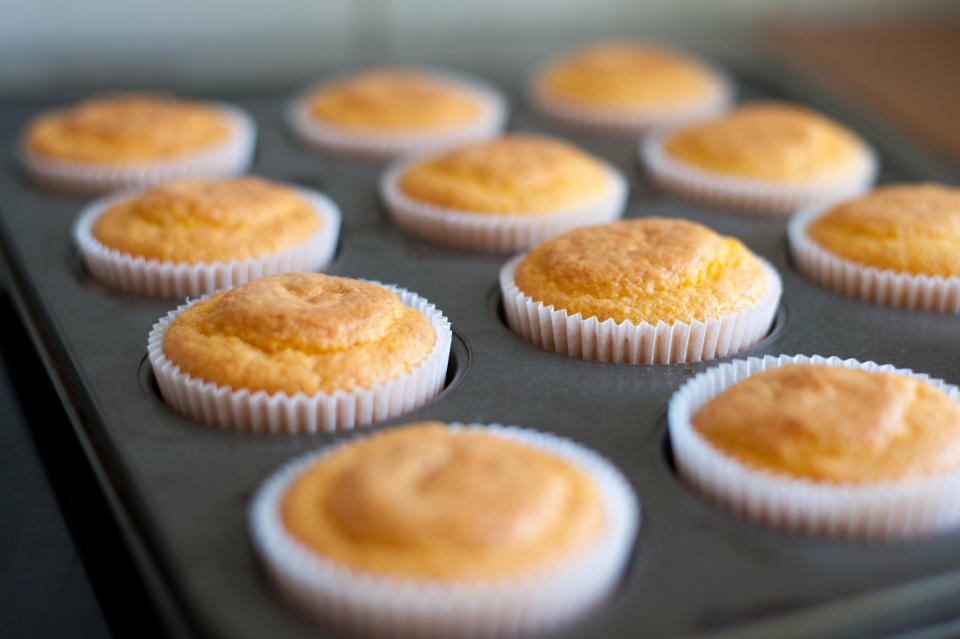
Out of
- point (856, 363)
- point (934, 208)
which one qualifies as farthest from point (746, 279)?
point (934, 208)

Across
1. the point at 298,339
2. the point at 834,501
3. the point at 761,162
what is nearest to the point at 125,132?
the point at 298,339

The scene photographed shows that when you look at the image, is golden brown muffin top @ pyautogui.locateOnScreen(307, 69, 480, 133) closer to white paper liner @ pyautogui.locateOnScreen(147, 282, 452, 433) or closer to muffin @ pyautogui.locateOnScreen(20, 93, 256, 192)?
muffin @ pyautogui.locateOnScreen(20, 93, 256, 192)

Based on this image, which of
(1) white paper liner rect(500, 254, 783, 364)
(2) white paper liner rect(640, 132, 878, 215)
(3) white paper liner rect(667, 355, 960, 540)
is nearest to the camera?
(3) white paper liner rect(667, 355, 960, 540)

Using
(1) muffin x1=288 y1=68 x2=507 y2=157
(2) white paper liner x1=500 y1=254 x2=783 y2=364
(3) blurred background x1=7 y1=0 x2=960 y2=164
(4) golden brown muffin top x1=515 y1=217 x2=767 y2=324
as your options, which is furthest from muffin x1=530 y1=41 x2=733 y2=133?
(2) white paper liner x1=500 y1=254 x2=783 y2=364

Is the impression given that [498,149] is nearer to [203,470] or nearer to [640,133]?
[640,133]

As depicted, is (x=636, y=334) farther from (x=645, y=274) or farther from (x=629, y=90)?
(x=629, y=90)
